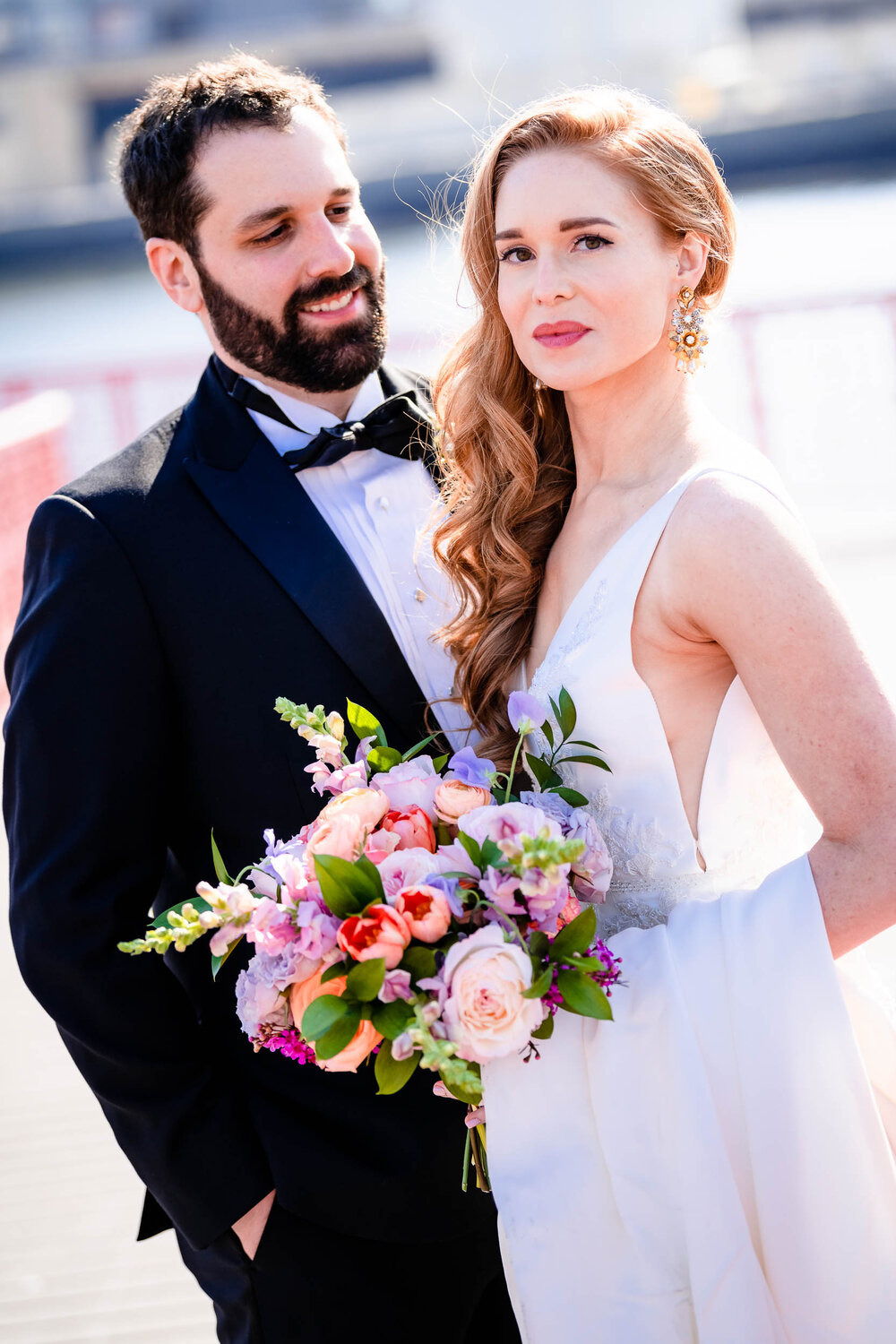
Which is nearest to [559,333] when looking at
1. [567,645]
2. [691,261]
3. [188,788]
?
[691,261]

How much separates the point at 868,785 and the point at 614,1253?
671mm

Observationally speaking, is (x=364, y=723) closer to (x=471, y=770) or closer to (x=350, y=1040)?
(x=471, y=770)

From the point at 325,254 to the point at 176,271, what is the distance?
324mm

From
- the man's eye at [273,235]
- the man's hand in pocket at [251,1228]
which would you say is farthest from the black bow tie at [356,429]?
the man's hand in pocket at [251,1228]

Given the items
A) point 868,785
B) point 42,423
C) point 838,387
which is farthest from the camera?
point 838,387

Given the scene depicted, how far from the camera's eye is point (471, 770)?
177 cm

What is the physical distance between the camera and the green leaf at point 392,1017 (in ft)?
5.14

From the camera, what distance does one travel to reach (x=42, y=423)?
24.6 feet

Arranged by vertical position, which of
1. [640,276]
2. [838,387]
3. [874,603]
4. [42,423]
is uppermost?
[640,276]

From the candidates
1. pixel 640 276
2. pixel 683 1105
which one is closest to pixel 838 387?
pixel 640 276

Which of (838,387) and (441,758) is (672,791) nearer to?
(441,758)

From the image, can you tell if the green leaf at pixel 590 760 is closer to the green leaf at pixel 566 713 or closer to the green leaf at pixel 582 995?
the green leaf at pixel 566 713

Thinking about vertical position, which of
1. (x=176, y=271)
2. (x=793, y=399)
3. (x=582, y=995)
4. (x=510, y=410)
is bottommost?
(x=793, y=399)

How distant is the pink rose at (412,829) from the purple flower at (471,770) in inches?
3.1
